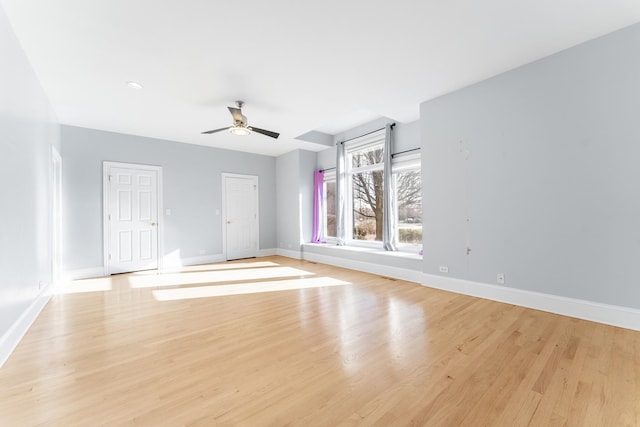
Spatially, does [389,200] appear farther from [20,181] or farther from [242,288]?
[20,181]

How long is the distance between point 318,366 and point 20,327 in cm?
280

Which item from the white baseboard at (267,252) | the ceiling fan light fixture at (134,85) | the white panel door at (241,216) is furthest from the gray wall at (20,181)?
the white baseboard at (267,252)

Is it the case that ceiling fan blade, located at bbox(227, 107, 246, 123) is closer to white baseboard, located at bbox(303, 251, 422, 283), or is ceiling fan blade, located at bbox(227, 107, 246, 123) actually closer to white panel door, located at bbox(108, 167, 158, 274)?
white panel door, located at bbox(108, 167, 158, 274)

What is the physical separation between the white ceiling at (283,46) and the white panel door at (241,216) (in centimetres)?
274

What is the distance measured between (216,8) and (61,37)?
5.32ft

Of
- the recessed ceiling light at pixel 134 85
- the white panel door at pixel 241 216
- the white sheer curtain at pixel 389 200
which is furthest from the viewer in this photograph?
the white panel door at pixel 241 216

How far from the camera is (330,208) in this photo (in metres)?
6.86

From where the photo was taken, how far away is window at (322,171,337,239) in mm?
6773

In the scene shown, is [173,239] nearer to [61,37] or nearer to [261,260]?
[261,260]

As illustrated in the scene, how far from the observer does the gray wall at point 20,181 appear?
Result: 7.13 feet

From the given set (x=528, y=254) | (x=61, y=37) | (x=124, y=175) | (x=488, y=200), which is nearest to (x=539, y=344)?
(x=528, y=254)

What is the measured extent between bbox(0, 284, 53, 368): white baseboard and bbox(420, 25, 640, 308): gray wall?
15.1 ft

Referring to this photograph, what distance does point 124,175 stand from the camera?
535 centimetres

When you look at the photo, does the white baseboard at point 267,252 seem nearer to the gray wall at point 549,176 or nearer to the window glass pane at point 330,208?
the window glass pane at point 330,208
